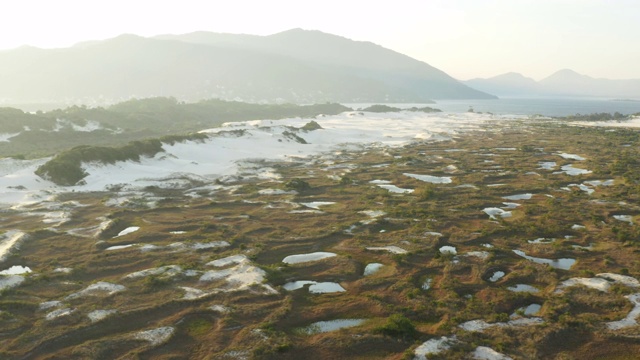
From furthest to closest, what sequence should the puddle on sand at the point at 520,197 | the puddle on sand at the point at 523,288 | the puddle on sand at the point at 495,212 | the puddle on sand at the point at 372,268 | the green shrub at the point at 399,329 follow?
1. the puddle on sand at the point at 520,197
2. the puddle on sand at the point at 495,212
3. the puddle on sand at the point at 372,268
4. the puddle on sand at the point at 523,288
5. the green shrub at the point at 399,329

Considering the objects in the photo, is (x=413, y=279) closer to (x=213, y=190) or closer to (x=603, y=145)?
(x=213, y=190)

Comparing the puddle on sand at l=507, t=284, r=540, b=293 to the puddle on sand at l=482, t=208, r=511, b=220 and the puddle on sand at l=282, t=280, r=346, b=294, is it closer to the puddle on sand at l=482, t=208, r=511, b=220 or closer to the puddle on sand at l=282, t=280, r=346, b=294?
the puddle on sand at l=282, t=280, r=346, b=294

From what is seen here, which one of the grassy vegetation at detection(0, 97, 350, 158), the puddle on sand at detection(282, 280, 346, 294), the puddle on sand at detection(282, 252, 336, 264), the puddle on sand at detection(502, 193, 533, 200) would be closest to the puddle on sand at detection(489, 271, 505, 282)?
the puddle on sand at detection(282, 280, 346, 294)

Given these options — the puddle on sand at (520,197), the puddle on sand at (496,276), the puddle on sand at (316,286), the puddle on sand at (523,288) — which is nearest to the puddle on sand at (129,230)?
the puddle on sand at (316,286)

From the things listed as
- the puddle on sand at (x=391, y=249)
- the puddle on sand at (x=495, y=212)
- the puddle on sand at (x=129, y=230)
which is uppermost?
the puddle on sand at (x=129, y=230)

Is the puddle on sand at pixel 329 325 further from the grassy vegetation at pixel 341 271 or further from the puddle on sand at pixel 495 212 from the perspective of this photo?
the puddle on sand at pixel 495 212

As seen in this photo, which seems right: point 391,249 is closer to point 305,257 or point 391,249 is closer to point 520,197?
point 305,257

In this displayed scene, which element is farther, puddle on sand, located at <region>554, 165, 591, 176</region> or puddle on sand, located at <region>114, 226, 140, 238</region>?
puddle on sand, located at <region>554, 165, 591, 176</region>

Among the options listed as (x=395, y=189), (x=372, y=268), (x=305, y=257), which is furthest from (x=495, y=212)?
(x=305, y=257)

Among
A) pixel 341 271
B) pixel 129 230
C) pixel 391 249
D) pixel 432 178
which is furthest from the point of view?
pixel 432 178
